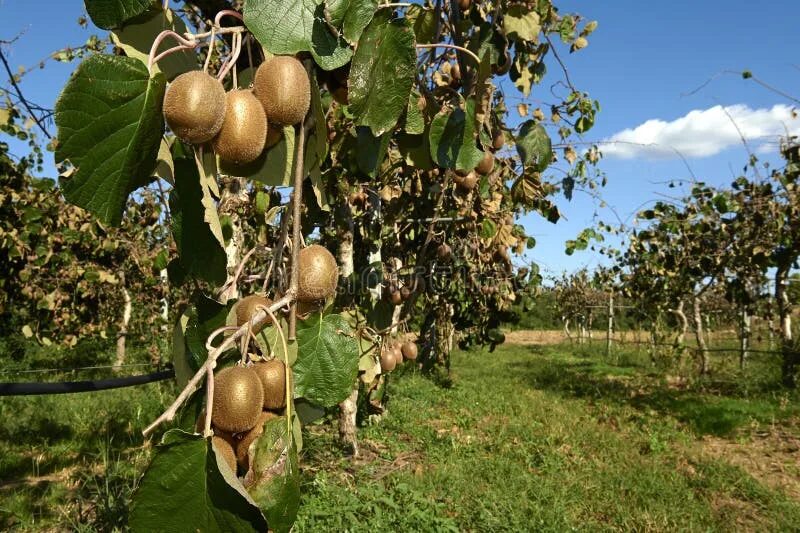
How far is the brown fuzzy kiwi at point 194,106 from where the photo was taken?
0.54 m

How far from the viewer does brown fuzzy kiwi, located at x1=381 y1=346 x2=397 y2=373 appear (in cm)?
229

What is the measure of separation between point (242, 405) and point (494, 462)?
5.28 metres

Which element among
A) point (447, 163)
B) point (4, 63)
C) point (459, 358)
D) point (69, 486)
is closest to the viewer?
point (447, 163)

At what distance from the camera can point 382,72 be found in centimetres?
68

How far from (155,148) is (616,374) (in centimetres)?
1215

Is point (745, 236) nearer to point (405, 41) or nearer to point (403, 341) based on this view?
point (403, 341)

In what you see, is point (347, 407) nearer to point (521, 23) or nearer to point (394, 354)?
point (394, 354)

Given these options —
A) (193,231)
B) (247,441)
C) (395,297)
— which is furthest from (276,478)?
(395,297)

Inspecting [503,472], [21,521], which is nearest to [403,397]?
[503,472]

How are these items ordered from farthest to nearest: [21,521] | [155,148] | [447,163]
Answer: [21,521], [447,163], [155,148]

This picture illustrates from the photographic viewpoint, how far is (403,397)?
26.3ft

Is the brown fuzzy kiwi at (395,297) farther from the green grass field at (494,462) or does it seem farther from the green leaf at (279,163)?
the green leaf at (279,163)

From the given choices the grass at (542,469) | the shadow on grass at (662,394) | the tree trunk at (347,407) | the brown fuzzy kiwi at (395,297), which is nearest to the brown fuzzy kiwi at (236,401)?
the brown fuzzy kiwi at (395,297)

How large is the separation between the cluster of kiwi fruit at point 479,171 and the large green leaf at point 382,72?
1.72 feet
